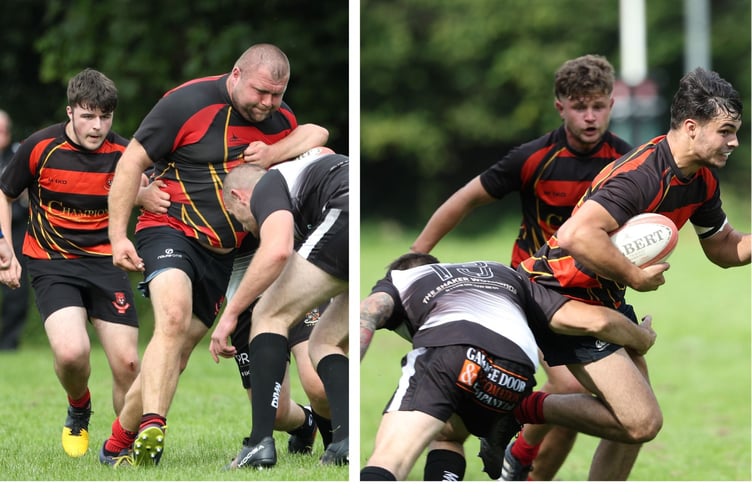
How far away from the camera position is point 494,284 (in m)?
4.13

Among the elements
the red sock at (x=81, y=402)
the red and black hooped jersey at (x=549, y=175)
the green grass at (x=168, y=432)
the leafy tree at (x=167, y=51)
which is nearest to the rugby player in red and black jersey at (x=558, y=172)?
the red and black hooped jersey at (x=549, y=175)

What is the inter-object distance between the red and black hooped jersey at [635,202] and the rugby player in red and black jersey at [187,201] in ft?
3.59

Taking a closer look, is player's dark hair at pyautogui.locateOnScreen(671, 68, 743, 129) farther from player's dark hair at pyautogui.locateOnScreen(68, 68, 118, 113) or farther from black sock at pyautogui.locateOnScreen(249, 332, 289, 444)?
player's dark hair at pyautogui.locateOnScreen(68, 68, 118, 113)

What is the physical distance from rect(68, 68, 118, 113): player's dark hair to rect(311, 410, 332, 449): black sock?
1.55 meters

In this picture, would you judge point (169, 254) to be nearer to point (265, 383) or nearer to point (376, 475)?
point (265, 383)

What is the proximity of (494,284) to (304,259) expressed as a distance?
711mm

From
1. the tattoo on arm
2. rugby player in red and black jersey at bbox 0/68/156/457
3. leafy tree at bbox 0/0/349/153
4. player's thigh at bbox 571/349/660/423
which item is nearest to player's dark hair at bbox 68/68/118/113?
rugby player in red and black jersey at bbox 0/68/156/457

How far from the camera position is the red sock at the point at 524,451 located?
512 centimetres

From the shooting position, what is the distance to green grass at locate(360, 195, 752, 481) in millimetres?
6340

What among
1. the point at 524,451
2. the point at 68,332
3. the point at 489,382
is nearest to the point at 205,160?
the point at 68,332

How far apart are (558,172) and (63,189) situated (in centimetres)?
214

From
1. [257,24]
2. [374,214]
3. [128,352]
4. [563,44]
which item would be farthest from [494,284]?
[563,44]

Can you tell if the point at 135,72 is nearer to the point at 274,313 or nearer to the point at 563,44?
the point at 274,313

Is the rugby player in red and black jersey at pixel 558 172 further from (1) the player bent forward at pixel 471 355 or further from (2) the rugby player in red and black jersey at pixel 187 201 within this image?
(2) the rugby player in red and black jersey at pixel 187 201
